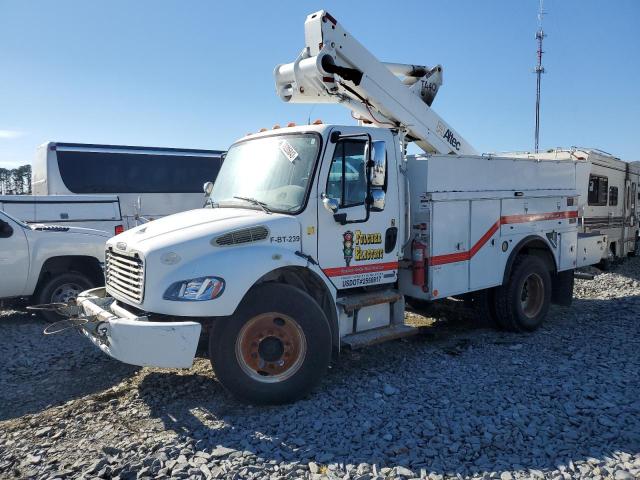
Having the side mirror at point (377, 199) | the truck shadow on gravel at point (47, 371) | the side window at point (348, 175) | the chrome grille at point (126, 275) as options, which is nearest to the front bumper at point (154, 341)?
the chrome grille at point (126, 275)

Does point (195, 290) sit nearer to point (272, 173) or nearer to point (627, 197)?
point (272, 173)

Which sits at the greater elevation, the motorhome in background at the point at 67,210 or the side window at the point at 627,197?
the side window at the point at 627,197

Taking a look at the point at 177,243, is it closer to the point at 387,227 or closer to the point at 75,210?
the point at 387,227

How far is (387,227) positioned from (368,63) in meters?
2.20

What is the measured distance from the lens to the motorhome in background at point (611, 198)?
533 inches

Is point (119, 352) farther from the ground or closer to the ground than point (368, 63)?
closer to the ground

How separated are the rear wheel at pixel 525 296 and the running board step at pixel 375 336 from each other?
2009mm

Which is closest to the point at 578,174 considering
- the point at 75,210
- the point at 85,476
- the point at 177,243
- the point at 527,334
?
the point at 527,334

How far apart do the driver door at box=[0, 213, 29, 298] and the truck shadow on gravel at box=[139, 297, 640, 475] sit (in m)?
3.46

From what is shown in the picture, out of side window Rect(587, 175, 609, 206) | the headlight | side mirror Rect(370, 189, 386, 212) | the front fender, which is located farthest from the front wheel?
side window Rect(587, 175, 609, 206)

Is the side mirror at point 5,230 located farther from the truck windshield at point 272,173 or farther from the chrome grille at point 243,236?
the chrome grille at point 243,236

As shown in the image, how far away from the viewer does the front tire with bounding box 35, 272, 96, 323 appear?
7941mm

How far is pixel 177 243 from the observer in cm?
456

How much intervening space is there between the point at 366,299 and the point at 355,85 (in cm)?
263
